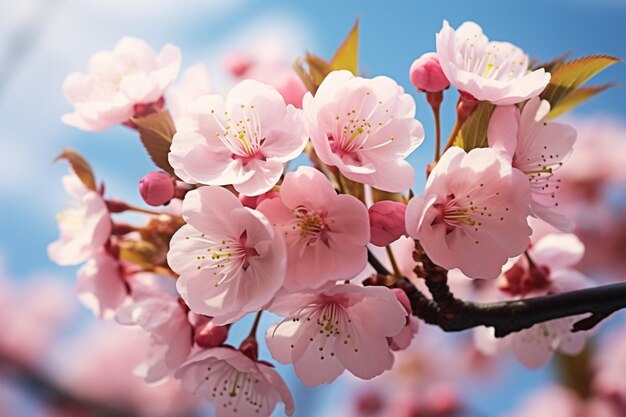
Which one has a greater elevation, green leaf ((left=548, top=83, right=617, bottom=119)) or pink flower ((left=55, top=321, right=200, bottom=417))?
green leaf ((left=548, top=83, right=617, bottom=119))

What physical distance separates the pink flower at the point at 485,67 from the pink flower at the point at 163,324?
1.43 ft

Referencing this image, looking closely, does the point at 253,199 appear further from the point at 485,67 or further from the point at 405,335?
the point at 485,67

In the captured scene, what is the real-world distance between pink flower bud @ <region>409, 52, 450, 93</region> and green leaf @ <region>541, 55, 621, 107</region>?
0.13m

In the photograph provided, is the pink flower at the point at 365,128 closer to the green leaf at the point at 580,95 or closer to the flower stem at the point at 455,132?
the flower stem at the point at 455,132

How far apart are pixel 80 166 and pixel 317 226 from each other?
394mm

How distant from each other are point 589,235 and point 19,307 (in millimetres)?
3164

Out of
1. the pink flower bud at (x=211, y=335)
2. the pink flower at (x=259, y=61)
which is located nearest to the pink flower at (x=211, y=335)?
the pink flower bud at (x=211, y=335)

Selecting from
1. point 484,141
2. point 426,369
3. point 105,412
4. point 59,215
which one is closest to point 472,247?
point 484,141

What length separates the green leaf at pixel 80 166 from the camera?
93 cm

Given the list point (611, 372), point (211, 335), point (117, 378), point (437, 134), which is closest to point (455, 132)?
point (437, 134)

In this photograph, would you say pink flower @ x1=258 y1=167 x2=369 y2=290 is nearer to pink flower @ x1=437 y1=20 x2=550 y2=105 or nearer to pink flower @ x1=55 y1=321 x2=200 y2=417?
pink flower @ x1=437 y1=20 x2=550 y2=105

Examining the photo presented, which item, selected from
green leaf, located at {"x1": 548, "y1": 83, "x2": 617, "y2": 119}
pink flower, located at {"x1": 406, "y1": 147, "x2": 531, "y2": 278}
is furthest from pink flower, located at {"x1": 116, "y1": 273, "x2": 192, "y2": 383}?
green leaf, located at {"x1": 548, "y1": 83, "x2": 617, "y2": 119}

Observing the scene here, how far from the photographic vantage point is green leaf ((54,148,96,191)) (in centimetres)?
93

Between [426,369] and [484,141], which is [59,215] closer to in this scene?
[484,141]
